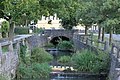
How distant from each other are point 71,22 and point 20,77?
114 feet

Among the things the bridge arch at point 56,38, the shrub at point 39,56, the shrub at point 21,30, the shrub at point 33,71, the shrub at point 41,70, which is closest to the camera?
the shrub at point 33,71

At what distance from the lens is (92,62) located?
92.6 feet

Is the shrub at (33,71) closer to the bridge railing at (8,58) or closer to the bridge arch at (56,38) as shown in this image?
the bridge railing at (8,58)

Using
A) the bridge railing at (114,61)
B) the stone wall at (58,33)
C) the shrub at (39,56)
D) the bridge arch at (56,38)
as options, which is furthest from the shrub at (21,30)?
the bridge railing at (114,61)

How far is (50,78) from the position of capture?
87.5 feet

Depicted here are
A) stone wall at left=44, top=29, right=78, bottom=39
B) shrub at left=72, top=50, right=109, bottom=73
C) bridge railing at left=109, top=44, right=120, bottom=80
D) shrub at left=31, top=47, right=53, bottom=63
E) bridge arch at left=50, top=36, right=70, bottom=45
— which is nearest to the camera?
bridge railing at left=109, top=44, right=120, bottom=80

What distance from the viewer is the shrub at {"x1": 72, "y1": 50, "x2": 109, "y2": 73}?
26781mm

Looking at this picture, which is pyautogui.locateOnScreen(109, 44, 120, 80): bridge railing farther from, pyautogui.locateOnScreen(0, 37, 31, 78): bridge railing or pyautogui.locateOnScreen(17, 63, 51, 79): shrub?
pyautogui.locateOnScreen(0, 37, 31, 78): bridge railing

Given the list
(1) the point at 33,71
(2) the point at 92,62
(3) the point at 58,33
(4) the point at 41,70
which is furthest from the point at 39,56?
(3) the point at 58,33

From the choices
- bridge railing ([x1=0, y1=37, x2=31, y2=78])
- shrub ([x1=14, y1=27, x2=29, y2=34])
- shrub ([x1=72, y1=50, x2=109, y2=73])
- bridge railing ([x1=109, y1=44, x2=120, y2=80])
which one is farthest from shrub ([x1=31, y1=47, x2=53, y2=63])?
shrub ([x1=14, y1=27, x2=29, y2=34])

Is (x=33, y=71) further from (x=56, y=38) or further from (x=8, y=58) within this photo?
(x=56, y=38)

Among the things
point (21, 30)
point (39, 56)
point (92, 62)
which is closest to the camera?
point (92, 62)

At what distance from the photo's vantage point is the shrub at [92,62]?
26781 mm

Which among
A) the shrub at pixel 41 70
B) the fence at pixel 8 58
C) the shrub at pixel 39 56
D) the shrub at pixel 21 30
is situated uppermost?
the fence at pixel 8 58
